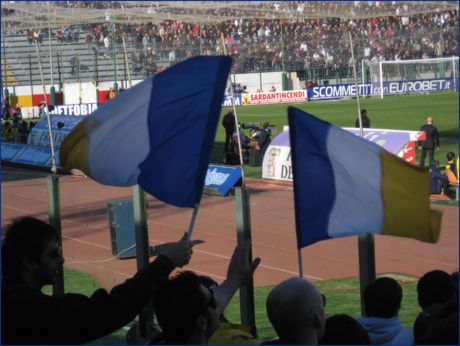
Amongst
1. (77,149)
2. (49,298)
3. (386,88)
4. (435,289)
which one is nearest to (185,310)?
(49,298)

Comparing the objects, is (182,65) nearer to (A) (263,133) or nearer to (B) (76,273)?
(B) (76,273)

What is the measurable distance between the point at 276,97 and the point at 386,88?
661 centimetres

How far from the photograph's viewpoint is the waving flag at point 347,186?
215 inches

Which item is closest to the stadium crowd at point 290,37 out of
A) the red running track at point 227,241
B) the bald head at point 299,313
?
the red running track at point 227,241

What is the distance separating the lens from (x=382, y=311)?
491 centimetres

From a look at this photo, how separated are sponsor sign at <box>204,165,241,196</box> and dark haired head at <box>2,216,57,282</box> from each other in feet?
53.9

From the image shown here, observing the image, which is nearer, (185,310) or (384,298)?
(185,310)

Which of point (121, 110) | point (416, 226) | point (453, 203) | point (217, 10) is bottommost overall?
point (453, 203)

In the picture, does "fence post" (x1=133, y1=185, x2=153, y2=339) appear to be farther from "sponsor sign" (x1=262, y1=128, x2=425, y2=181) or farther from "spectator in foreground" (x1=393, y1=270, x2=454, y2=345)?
"sponsor sign" (x1=262, y1=128, x2=425, y2=181)

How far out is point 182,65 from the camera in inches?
231

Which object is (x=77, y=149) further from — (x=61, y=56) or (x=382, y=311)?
(x=61, y=56)

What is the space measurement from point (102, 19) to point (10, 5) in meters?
3.72

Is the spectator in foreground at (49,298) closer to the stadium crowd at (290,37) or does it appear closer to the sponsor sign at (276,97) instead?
the stadium crowd at (290,37)

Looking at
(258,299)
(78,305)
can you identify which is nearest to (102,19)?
(258,299)
